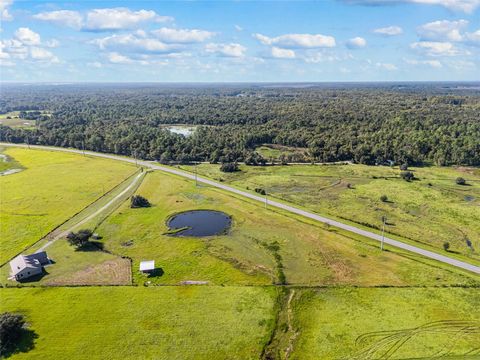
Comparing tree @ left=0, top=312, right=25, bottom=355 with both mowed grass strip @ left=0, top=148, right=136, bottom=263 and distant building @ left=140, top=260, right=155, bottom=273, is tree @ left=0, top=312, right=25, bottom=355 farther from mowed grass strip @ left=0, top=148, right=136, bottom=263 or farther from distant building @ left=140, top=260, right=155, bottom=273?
mowed grass strip @ left=0, top=148, right=136, bottom=263

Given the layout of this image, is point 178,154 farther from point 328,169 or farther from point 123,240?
point 123,240

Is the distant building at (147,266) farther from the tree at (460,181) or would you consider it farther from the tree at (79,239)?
the tree at (460,181)

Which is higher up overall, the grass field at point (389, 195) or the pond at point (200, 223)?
the grass field at point (389, 195)

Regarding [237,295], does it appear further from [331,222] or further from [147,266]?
[331,222]

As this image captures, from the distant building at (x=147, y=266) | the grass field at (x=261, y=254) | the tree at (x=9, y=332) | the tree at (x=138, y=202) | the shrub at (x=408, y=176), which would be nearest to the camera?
the tree at (x=9, y=332)

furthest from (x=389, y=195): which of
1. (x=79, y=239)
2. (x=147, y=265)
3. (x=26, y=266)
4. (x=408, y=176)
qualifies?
(x=26, y=266)

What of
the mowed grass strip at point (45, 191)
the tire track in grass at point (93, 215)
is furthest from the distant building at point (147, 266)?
the mowed grass strip at point (45, 191)

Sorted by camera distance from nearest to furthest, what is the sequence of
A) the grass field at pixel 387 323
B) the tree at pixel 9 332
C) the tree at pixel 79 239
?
the grass field at pixel 387 323 < the tree at pixel 9 332 < the tree at pixel 79 239
